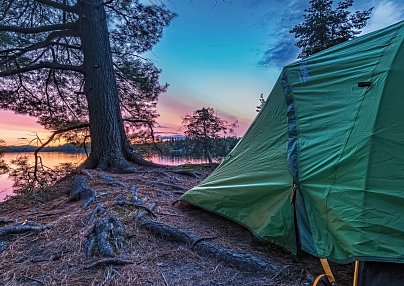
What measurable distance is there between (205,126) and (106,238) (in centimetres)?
1636

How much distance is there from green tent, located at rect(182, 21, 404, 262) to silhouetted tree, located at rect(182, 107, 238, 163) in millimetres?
15226

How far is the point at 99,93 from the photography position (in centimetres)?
587

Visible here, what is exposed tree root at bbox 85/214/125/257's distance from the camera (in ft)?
7.33

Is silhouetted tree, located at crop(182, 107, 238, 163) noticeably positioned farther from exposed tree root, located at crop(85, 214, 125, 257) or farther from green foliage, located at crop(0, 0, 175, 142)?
exposed tree root, located at crop(85, 214, 125, 257)

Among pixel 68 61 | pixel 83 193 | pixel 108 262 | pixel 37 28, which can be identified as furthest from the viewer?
pixel 68 61

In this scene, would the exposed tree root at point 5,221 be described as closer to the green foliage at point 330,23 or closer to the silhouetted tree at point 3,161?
the silhouetted tree at point 3,161

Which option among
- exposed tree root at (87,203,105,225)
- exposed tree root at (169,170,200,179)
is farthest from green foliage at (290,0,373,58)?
exposed tree root at (87,203,105,225)

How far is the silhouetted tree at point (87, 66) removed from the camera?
19.3 feet

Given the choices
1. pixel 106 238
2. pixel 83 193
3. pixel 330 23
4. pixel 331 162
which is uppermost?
pixel 330 23

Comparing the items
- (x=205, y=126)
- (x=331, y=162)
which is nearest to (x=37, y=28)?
A: (x=331, y=162)

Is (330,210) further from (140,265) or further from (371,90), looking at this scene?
(140,265)

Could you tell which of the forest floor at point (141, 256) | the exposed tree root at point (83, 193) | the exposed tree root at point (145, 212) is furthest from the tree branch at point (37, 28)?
the exposed tree root at point (145, 212)

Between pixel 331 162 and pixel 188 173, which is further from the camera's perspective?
pixel 188 173

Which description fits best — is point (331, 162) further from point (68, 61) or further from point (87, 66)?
point (68, 61)
